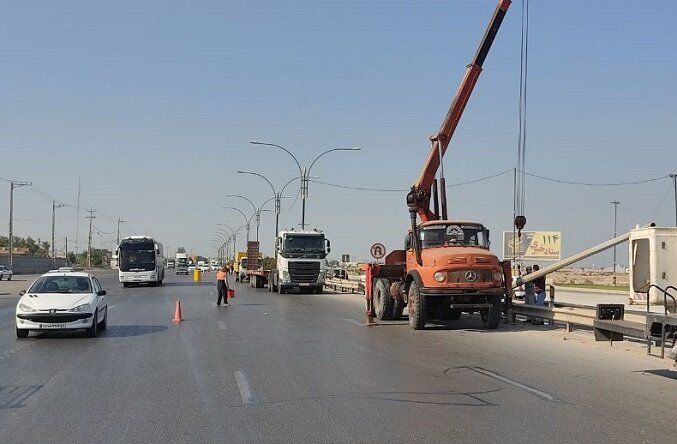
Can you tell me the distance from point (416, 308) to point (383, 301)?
307cm

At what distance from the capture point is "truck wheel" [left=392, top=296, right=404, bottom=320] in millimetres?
A: 21861

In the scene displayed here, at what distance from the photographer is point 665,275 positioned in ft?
35.6

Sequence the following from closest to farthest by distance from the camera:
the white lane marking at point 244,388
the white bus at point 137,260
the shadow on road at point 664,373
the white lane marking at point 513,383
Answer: the white lane marking at point 244,388, the white lane marking at point 513,383, the shadow on road at point 664,373, the white bus at point 137,260

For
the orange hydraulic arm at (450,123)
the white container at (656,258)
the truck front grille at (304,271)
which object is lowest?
the truck front grille at (304,271)

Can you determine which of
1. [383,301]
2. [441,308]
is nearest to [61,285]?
[383,301]

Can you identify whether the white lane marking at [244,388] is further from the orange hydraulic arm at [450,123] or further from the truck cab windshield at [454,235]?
the orange hydraulic arm at [450,123]

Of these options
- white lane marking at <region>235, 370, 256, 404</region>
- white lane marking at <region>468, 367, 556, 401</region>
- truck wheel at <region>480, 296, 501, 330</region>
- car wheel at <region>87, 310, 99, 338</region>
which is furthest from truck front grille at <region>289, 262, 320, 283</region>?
white lane marking at <region>235, 370, 256, 404</region>

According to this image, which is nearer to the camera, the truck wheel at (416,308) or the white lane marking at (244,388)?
the white lane marking at (244,388)

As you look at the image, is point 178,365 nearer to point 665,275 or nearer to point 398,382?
point 398,382

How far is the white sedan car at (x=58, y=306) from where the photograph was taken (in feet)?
52.6

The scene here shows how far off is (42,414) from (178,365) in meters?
4.05

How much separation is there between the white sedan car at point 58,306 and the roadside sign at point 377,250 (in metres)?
14.3

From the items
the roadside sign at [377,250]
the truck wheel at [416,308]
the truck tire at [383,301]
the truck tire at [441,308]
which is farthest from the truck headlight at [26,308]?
the roadside sign at [377,250]

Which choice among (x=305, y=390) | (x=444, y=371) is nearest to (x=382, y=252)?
Answer: (x=444, y=371)
